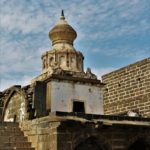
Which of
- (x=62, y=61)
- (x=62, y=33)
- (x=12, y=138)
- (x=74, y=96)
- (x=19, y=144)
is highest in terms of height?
(x=62, y=33)

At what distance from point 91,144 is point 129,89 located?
6.00 metres

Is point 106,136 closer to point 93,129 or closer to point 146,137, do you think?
point 93,129

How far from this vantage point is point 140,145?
12.1 metres

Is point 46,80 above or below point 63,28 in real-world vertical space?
below

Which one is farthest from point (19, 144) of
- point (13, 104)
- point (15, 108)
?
point (13, 104)

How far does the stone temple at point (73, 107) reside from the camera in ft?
35.1

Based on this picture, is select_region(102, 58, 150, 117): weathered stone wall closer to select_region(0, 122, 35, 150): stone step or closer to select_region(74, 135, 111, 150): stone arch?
select_region(74, 135, 111, 150): stone arch

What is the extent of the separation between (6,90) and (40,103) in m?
2.41

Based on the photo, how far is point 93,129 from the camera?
1084 centimetres

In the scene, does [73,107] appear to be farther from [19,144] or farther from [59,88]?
[19,144]

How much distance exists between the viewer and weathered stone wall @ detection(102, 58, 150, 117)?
1556 centimetres

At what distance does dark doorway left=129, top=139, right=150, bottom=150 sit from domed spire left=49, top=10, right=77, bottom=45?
8.92 meters

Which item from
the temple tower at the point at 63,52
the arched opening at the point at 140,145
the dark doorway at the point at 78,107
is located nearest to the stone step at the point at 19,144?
the arched opening at the point at 140,145

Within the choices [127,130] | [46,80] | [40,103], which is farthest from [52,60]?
[127,130]
